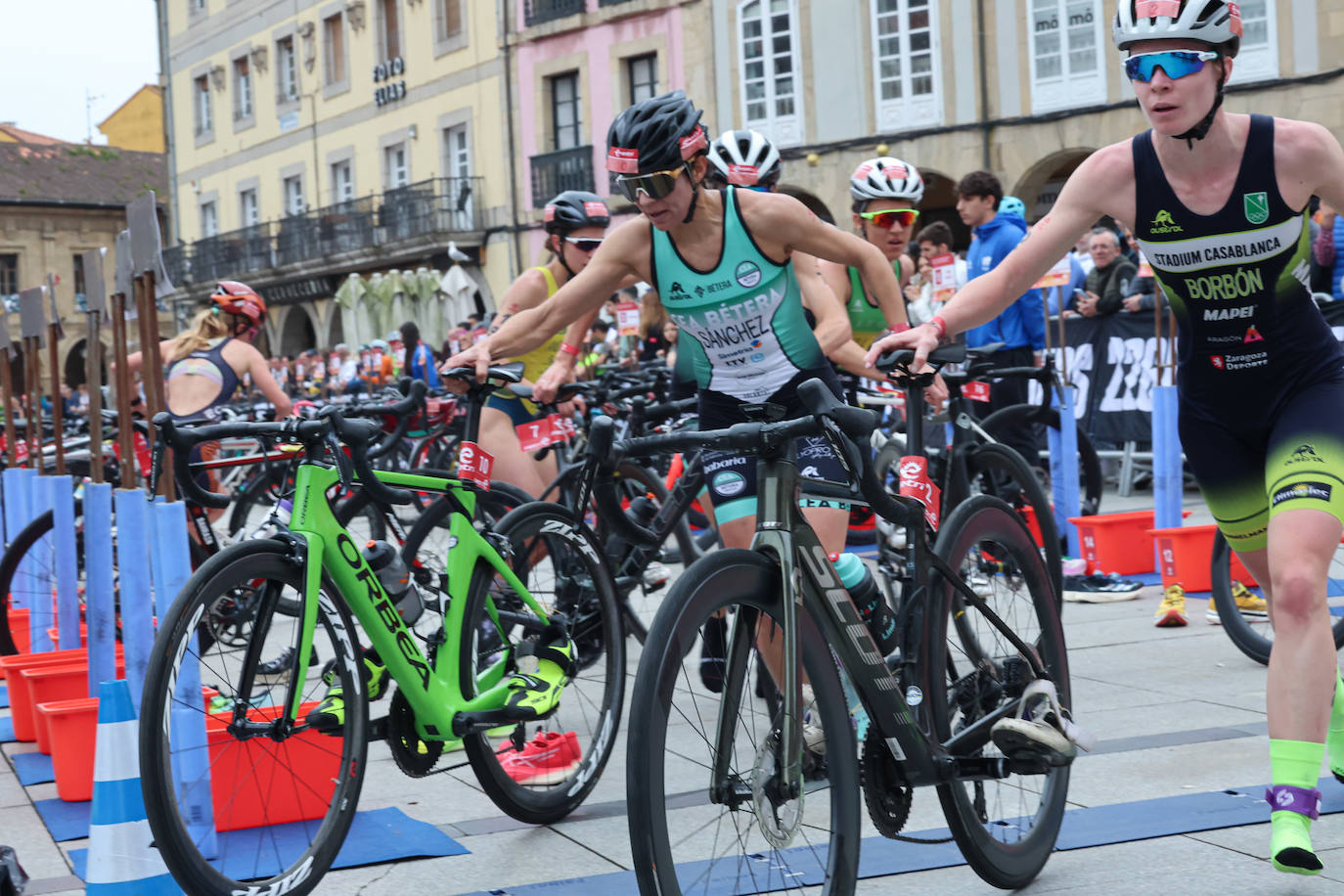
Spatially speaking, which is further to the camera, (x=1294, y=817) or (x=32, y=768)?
(x=32, y=768)

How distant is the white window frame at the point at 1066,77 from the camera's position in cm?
2419

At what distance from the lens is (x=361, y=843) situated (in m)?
4.55

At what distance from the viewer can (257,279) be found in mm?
44562

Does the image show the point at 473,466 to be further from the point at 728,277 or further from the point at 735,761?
the point at 735,761

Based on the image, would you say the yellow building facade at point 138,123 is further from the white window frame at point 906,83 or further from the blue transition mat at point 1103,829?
the blue transition mat at point 1103,829

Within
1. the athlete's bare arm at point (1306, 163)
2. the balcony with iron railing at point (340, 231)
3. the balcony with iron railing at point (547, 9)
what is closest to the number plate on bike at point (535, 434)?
the athlete's bare arm at point (1306, 163)

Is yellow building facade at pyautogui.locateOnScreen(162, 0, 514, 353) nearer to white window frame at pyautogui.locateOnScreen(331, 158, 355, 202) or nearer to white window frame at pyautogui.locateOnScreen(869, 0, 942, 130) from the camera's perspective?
white window frame at pyautogui.locateOnScreen(331, 158, 355, 202)

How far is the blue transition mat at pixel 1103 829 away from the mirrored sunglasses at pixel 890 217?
322cm

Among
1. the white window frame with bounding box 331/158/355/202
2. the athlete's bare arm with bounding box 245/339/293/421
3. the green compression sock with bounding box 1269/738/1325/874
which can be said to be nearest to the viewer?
the green compression sock with bounding box 1269/738/1325/874

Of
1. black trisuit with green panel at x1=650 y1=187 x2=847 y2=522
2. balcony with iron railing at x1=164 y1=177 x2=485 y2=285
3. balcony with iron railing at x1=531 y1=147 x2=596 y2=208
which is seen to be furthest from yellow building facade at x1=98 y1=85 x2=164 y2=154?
black trisuit with green panel at x1=650 y1=187 x2=847 y2=522

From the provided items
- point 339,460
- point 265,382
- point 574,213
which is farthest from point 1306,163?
point 265,382

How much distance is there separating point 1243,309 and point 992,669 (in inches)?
41.8

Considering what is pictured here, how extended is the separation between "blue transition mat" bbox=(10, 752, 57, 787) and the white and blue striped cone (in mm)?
1736

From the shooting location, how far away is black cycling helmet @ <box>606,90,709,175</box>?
4418mm
